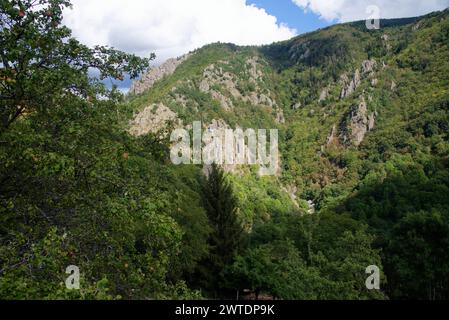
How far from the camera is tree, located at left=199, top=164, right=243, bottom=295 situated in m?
40.0

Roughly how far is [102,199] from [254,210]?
421 feet

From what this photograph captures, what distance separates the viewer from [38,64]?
8.62 meters

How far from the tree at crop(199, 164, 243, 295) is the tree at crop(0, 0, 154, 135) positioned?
32.0 meters

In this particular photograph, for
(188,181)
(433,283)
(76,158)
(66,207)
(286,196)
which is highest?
(286,196)

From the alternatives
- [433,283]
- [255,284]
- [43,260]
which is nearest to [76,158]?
[43,260]

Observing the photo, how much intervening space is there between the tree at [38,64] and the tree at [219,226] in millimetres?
32011

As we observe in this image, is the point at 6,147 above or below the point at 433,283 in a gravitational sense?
above

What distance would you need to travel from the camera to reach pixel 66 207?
934cm

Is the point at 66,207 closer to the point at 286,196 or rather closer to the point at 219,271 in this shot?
the point at 219,271
